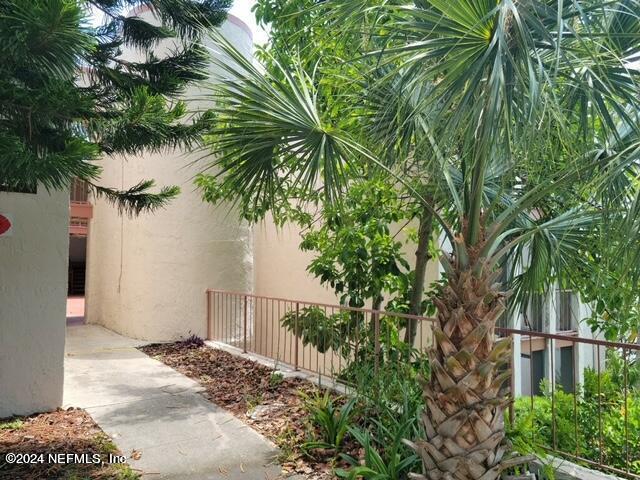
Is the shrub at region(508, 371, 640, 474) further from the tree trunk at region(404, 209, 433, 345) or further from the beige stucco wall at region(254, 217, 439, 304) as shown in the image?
the beige stucco wall at region(254, 217, 439, 304)

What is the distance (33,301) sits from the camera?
4949 millimetres

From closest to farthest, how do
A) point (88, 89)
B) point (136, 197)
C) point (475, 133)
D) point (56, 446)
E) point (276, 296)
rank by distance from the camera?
point (475, 133), point (88, 89), point (56, 446), point (136, 197), point (276, 296)

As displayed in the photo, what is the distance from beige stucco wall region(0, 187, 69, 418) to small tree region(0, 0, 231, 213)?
0.85 meters

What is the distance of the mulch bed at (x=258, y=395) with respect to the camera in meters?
4.20

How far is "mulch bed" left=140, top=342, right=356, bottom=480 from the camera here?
4.20 metres

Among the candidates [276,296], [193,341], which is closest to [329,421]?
[193,341]

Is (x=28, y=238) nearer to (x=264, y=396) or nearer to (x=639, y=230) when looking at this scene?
(x=264, y=396)

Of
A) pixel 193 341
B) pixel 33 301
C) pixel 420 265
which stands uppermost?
pixel 420 265

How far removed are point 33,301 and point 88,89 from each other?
2.41 meters

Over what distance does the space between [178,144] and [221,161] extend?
2.64ft

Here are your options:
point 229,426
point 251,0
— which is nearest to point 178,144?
point 229,426

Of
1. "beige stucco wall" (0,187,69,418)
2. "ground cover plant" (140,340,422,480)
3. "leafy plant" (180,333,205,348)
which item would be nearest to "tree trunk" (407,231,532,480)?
"ground cover plant" (140,340,422,480)

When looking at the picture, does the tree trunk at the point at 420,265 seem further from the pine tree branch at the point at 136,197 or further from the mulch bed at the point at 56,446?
the mulch bed at the point at 56,446

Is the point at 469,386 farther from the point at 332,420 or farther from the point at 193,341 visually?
the point at 193,341
